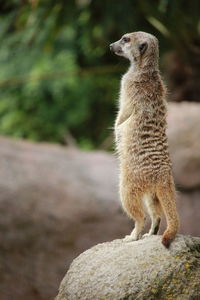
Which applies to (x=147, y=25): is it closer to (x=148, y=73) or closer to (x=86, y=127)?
(x=86, y=127)

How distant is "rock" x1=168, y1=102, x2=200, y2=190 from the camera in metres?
8.62

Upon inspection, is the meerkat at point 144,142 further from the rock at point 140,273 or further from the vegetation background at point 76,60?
the vegetation background at point 76,60

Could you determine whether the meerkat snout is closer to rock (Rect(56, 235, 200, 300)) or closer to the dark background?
rock (Rect(56, 235, 200, 300))

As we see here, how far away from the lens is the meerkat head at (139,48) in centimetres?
447

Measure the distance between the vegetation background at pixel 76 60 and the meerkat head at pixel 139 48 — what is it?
3580 millimetres

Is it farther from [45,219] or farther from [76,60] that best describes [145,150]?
[76,60]

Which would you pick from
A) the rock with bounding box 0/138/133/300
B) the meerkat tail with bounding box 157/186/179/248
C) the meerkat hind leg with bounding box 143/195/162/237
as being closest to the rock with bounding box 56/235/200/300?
the meerkat tail with bounding box 157/186/179/248

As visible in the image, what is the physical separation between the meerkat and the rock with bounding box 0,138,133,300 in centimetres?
361

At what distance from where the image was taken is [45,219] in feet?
26.5

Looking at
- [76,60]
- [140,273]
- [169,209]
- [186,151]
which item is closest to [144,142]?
[169,209]

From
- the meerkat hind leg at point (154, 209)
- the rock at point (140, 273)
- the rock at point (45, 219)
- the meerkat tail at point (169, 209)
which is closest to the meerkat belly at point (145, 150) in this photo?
the meerkat tail at point (169, 209)

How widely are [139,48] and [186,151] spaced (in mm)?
4273

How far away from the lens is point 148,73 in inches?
179

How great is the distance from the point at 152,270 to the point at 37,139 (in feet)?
27.0
